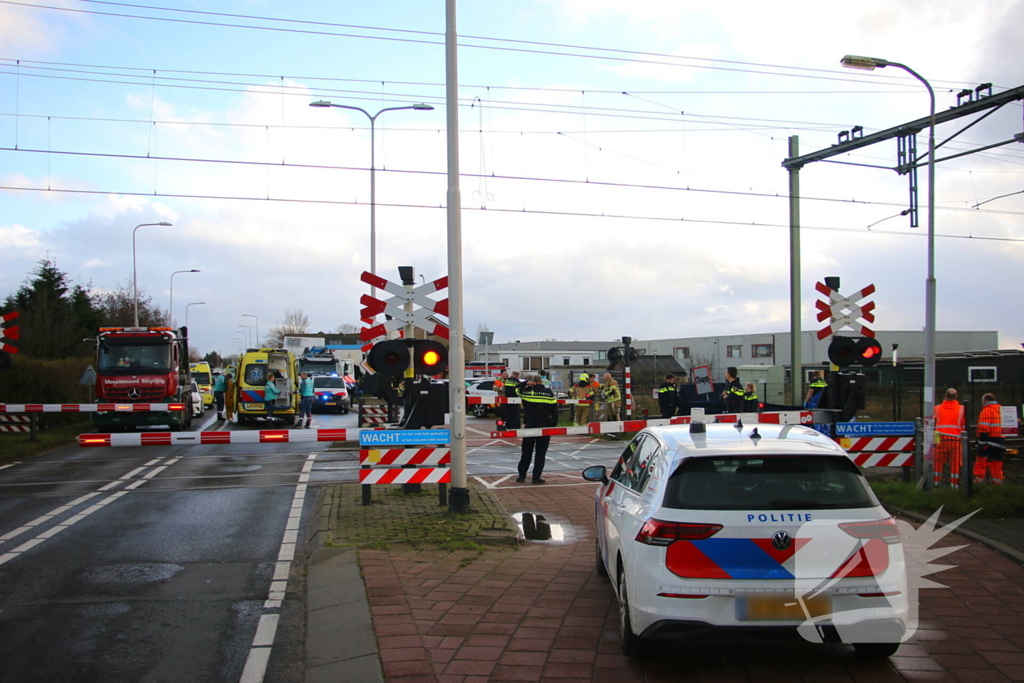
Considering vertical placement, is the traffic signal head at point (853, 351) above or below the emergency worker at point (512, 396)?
above

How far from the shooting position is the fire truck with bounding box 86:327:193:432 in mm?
24781

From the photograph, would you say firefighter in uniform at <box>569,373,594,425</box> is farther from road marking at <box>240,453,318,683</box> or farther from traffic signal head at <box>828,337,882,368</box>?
road marking at <box>240,453,318,683</box>

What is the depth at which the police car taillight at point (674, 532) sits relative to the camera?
4.71 metres

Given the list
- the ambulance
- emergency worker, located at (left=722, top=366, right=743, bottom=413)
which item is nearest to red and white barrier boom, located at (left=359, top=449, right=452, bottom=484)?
emergency worker, located at (left=722, top=366, right=743, bottom=413)

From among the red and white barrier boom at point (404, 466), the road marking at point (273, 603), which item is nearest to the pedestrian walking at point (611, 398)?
the road marking at point (273, 603)

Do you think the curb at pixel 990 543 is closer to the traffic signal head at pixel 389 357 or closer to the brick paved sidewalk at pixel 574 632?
the brick paved sidewalk at pixel 574 632

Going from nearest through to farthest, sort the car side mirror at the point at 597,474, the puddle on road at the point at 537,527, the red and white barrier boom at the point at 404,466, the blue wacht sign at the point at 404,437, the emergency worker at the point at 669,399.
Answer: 1. the car side mirror at the point at 597,474
2. the puddle on road at the point at 537,527
3. the blue wacht sign at the point at 404,437
4. the red and white barrier boom at the point at 404,466
5. the emergency worker at the point at 669,399

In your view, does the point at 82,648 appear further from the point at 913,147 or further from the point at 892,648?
the point at 913,147

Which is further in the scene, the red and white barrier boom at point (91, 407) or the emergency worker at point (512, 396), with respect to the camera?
the red and white barrier boom at point (91, 407)

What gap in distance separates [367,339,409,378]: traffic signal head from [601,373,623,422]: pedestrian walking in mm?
12764

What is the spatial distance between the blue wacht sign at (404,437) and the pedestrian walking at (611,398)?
12925mm

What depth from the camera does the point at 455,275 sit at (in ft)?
32.8

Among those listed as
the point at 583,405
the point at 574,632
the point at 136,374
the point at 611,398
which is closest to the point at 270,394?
the point at 136,374

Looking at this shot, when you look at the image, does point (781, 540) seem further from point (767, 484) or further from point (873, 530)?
point (873, 530)
